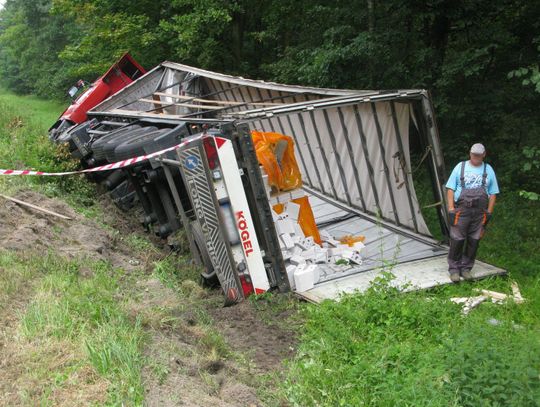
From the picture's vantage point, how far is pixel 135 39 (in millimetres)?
17516

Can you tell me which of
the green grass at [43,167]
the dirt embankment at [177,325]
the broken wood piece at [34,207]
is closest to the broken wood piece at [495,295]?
the dirt embankment at [177,325]

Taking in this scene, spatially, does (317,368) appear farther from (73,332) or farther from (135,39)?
(135,39)

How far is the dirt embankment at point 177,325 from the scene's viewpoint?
4074 millimetres

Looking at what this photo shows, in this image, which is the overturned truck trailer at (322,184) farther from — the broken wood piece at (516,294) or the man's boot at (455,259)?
the broken wood piece at (516,294)

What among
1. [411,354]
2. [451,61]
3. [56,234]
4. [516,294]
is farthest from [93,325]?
[451,61]

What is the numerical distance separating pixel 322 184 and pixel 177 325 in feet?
17.9

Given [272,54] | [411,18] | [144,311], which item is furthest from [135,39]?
[144,311]

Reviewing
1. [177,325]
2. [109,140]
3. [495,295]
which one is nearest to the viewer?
Result: [177,325]

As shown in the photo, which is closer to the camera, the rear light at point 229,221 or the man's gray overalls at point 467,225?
the man's gray overalls at point 467,225

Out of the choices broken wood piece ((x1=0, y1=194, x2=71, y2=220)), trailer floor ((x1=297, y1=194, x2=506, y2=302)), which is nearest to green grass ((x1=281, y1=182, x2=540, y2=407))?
trailer floor ((x1=297, y1=194, x2=506, y2=302))

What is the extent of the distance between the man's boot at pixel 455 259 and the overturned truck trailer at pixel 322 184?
0.11 m

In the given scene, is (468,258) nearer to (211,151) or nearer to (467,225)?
(467,225)

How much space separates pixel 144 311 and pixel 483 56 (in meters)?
8.41

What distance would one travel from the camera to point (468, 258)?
251 inches
